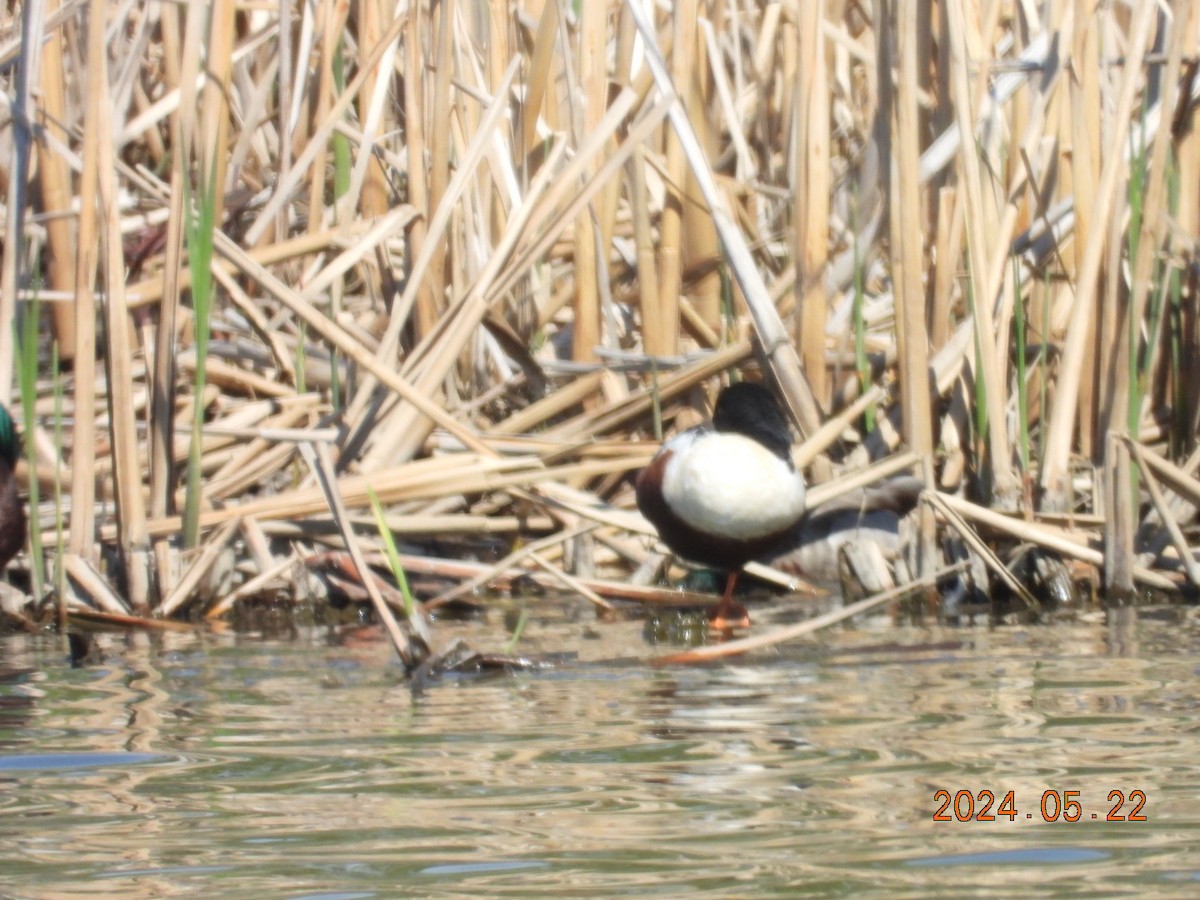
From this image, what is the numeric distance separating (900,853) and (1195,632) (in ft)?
6.75

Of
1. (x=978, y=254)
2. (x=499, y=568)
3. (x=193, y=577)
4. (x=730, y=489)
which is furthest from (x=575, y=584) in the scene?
(x=978, y=254)

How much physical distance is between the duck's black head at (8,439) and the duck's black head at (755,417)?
1.88 metres

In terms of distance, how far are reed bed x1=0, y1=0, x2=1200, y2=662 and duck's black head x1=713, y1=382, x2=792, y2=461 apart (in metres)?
0.15

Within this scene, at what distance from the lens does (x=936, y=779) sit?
2.54m

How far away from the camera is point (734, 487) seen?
4.86 meters

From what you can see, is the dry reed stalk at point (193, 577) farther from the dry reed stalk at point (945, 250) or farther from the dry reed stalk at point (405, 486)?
the dry reed stalk at point (945, 250)

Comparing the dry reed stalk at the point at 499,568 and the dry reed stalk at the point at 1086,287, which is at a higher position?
the dry reed stalk at the point at 1086,287

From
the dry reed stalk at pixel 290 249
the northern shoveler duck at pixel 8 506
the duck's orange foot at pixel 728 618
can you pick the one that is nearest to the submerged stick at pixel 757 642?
the duck's orange foot at pixel 728 618

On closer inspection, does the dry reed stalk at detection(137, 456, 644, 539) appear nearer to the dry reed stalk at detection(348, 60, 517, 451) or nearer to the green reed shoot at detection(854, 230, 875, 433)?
the dry reed stalk at detection(348, 60, 517, 451)

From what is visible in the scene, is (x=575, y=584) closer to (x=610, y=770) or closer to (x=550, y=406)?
(x=550, y=406)

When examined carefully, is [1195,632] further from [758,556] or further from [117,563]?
[117,563]

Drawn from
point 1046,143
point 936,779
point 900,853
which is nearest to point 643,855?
point 900,853

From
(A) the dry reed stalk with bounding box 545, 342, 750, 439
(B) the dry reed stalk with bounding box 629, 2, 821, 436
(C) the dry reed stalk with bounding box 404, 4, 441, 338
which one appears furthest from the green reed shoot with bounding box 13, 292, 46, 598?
(B) the dry reed stalk with bounding box 629, 2, 821, 436

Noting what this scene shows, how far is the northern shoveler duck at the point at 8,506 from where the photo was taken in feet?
14.9
